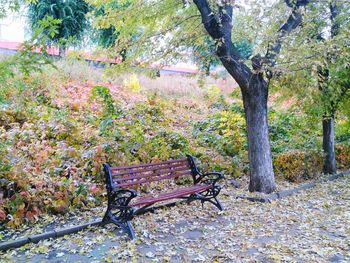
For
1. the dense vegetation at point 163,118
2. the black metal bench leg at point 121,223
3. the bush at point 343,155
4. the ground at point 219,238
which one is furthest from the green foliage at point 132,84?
the black metal bench leg at point 121,223

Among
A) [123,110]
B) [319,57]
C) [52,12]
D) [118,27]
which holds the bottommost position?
[123,110]

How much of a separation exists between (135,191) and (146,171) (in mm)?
752

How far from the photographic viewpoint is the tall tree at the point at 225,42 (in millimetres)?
6301

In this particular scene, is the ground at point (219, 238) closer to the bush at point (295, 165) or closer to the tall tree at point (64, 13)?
the bush at point (295, 165)

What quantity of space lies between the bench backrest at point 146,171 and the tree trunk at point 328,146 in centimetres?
473

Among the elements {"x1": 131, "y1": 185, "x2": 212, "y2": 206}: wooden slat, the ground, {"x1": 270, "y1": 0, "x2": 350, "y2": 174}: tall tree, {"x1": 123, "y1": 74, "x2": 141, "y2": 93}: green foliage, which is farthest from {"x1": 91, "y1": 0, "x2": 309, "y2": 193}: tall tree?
{"x1": 123, "y1": 74, "x2": 141, "y2": 93}: green foliage

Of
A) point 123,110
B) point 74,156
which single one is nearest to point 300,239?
point 74,156

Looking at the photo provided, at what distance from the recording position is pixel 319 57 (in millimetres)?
5879

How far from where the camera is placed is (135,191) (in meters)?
4.55

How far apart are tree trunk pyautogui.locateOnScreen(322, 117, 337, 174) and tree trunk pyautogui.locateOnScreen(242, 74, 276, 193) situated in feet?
9.84

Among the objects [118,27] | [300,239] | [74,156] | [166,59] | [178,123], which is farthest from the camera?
[178,123]

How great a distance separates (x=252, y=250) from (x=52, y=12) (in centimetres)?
1690

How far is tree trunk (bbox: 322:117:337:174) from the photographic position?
884 centimetres

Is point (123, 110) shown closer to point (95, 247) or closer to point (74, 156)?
point (74, 156)
